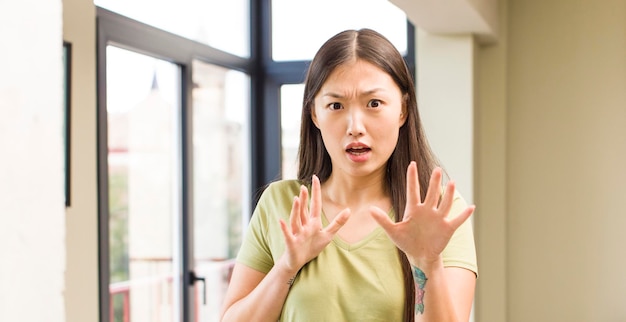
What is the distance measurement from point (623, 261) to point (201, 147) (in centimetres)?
218

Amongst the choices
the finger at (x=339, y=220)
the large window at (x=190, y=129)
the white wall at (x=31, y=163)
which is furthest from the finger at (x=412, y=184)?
the large window at (x=190, y=129)

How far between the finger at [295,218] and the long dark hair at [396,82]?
0.74 feet

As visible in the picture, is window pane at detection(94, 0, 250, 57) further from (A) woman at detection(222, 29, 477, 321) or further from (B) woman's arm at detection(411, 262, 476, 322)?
(B) woman's arm at detection(411, 262, 476, 322)

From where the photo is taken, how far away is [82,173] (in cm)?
266

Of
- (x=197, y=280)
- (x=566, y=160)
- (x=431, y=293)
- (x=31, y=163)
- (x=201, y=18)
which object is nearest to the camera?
(x=31, y=163)

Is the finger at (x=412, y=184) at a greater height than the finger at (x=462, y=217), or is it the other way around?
the finger at (x=412, y=184)

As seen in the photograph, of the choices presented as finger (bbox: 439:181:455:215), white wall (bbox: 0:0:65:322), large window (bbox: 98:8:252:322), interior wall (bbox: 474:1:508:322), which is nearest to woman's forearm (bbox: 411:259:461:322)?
finger (bbox: 439:181:455:215)

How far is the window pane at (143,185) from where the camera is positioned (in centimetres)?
313

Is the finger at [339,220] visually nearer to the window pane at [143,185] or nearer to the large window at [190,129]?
the large window at [190,129]

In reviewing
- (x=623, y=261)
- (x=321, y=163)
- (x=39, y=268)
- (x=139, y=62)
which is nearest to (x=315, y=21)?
(x=139, y=62)

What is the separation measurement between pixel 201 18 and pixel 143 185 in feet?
3.20

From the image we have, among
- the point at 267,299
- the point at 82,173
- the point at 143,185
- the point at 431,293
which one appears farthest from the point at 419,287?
the point at 143,185

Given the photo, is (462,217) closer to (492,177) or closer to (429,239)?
(429,239)

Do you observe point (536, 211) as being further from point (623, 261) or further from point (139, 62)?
point (139, 62)
